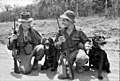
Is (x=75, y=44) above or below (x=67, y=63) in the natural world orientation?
above

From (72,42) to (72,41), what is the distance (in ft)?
0.08

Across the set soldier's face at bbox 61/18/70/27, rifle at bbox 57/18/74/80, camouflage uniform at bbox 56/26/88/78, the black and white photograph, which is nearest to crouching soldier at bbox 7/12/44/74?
the black and white photograph

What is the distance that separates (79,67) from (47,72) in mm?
742

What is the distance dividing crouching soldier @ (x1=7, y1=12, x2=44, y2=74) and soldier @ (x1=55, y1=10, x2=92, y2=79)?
1.93 ft

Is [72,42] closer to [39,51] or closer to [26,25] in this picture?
[39,51]

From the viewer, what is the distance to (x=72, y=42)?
4.64 meters

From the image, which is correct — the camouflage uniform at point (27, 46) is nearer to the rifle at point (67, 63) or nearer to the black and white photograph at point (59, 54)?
the black and white photograph at point (59, 54)

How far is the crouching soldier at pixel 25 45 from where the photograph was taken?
478 centimetres

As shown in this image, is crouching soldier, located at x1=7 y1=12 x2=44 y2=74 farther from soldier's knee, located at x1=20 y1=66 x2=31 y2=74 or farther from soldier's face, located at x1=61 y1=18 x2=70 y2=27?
soldier's face, located at x1=61 y1=18 x2=70 y2=27

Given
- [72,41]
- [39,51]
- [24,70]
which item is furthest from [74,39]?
[24,70]

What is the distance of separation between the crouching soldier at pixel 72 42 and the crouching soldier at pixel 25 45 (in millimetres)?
588

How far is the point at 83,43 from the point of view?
469 cm

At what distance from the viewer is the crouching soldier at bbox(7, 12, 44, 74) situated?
4.78 meters

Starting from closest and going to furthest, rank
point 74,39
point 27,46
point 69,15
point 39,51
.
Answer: point 69,15, point 74,39, point 39,51, point 27,46
